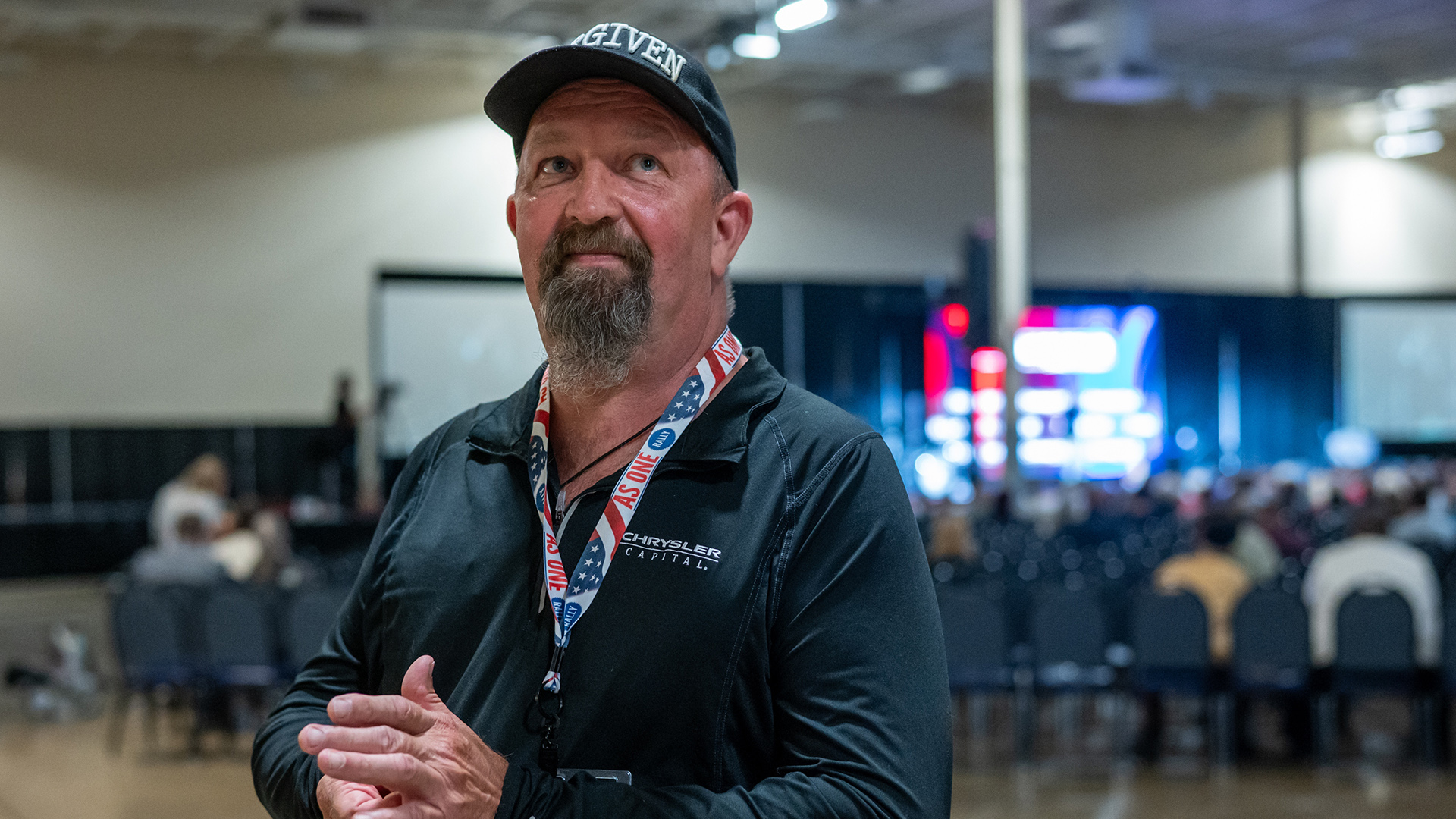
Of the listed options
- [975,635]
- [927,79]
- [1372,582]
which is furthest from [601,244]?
[927,79]

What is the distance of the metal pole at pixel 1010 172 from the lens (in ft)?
34.1

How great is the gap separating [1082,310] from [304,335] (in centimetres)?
1054

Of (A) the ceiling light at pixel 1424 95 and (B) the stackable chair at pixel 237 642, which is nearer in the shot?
(B) the stackable chair at pixel 237 642

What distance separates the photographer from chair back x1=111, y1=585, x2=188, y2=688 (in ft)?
24.1

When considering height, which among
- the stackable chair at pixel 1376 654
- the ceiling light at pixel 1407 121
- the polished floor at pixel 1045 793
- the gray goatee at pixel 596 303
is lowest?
the polished floor at pixel 1045 793

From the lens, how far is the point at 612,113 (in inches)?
49.2

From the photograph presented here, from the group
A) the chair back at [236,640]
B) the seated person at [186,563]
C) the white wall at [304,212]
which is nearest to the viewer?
the chair back at [236,640]

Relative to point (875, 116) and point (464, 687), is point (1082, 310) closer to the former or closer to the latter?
point (875, 116)

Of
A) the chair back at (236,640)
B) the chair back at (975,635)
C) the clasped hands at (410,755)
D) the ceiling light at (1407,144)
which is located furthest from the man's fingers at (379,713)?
the ceiling light at (1407,144)

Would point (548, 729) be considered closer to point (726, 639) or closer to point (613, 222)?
point (726, 639)

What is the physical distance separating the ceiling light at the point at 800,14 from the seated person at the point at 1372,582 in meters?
5.59

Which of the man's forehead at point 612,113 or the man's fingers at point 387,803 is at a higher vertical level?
the man's forehead at point 612,113

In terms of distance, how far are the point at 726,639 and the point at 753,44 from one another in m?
11.0

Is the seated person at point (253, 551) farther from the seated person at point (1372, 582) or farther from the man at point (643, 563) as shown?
the man at point (643, 563)
